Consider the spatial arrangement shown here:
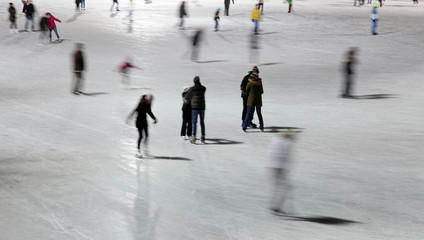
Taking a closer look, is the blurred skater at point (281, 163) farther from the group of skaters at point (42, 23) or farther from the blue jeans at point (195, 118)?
the group of skaters at point (42, 23)

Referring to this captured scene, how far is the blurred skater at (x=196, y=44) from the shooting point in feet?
75.6

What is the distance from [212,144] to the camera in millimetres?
12773

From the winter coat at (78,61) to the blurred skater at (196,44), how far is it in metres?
6.66

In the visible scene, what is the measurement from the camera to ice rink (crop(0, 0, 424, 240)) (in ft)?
27.3

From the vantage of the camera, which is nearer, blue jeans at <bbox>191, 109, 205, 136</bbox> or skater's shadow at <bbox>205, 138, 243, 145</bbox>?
blue jeans at <bbox>191, 109, 205, 136</bbox>

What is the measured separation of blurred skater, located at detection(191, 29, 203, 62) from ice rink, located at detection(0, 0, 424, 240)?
1.64 ft

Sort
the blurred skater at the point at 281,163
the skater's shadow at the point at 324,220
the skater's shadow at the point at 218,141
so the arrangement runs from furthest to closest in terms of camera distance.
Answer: the skater's shadow at the point at 218,141 < the blurred skater at the point at 281,163 < the skater's shadow at the point at 324,220

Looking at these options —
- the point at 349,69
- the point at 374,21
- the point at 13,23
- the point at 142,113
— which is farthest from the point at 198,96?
the point at 13,23

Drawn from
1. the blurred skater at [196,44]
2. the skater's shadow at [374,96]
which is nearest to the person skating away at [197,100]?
the skater's shadow at [374,96]

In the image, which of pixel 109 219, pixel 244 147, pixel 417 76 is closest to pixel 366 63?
pixel 417 76

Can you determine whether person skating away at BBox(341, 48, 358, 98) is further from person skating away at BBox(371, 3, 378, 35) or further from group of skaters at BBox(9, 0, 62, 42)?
group of skaters at BBox(9, 0, 62, 42)

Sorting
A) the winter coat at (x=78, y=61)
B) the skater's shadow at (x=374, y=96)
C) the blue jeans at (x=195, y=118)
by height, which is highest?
the winter coat at (x=78, y=61)

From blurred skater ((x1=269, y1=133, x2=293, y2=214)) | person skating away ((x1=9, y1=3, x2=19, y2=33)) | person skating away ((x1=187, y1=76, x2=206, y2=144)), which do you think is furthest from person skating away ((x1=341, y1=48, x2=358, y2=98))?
person skating away ((x1=9, y1=3, x2=19, y2=33))

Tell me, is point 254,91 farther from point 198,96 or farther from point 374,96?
point 374,96
